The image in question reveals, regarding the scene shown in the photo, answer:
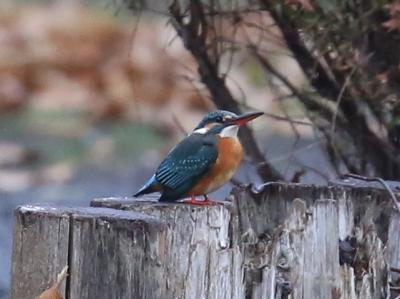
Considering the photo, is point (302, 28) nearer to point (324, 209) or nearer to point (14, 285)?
point (324, 209)

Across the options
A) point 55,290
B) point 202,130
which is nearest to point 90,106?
point 202,130

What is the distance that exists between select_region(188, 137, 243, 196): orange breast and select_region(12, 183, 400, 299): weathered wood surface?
0.56 feet

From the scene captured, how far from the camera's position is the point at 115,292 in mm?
3311

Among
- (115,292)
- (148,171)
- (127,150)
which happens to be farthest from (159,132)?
(115,292)

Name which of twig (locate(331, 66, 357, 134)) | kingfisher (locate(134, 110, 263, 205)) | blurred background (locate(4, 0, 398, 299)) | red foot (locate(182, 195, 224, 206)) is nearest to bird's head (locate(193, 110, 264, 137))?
kingfisher (locate(134, 110, 263, 205))

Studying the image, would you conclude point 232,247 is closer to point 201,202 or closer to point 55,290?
point 201,202

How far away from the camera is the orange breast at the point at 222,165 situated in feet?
13.6

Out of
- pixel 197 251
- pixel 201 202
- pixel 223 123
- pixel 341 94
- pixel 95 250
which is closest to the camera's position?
pixel 95 250

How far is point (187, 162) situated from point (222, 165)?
0.39ft

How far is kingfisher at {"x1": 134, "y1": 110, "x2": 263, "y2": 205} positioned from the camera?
13.2ft

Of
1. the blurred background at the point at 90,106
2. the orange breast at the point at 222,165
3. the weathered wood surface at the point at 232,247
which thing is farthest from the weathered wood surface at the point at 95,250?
the blurred background at the point at 90,106

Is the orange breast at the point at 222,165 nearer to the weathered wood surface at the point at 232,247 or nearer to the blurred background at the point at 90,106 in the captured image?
the weathered wood surface at the point at 232,247

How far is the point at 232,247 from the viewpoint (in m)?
3.67

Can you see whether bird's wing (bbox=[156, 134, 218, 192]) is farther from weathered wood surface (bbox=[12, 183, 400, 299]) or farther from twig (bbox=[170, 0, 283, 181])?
twig (bbox=[170, 0, 283, 181])
